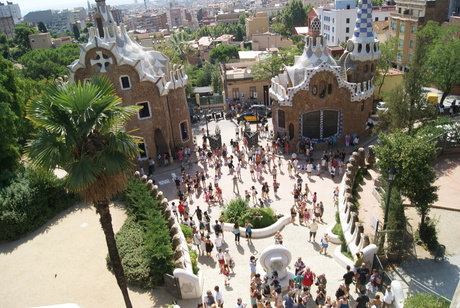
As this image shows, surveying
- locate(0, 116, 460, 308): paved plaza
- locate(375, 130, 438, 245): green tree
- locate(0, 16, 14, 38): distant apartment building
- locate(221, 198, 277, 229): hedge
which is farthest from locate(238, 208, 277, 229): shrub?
locate(0, 16, 14, 38): distant apartment building

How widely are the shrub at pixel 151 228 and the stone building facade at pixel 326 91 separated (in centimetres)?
1410

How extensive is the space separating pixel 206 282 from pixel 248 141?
16.5m

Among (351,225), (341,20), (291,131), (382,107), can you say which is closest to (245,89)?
(291,131)

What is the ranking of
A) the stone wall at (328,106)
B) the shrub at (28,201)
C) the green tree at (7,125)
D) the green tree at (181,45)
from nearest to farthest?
the shrub at (28,201), the green tree at (7,125), the stone wall at (328,106), the green tree at (181,45)

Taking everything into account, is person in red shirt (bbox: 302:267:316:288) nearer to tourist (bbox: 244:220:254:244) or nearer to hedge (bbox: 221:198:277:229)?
Answer: tourist (bbox: 244:220:254:244)

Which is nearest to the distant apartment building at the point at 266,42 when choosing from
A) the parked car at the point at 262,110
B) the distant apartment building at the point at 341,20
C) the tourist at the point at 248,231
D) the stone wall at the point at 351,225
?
the distant apartment building at the point at 341,20

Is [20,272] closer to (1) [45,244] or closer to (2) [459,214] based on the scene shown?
(1) [45,244]

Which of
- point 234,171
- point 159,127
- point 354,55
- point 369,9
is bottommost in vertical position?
point 234,171

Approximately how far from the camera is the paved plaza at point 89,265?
15578 mm

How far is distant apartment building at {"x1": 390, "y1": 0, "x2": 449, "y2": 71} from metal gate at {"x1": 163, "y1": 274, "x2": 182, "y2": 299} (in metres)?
42.1

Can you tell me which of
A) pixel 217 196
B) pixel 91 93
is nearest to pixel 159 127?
pixel 217 196

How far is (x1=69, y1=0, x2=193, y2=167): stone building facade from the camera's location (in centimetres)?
2688

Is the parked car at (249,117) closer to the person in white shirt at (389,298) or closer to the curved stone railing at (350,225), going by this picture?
the curved stone railing at (350,225)

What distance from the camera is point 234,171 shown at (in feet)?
91.0
